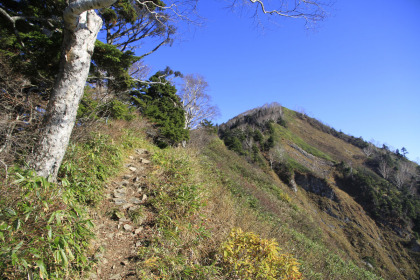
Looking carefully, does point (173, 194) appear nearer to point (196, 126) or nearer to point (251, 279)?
point (251, 279)

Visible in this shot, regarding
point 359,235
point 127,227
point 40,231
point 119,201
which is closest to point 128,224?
point 127,227

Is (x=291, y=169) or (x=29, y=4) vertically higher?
(x=291, y=169)

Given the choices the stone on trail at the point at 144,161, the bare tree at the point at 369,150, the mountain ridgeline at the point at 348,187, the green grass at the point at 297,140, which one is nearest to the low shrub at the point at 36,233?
the stone on trail at the point at 144,161

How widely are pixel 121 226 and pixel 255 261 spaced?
250cm

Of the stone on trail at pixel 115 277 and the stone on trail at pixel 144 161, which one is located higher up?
the stone on trail at pixel 144 161

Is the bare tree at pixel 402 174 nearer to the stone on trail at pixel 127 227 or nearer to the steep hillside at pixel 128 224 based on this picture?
the steep hillside at pixel 128 224

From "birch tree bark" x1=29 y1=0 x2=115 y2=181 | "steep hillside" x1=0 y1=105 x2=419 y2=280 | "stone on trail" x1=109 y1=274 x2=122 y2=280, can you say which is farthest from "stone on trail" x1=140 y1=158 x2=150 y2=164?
"stone on trail" x1=109 y1=274 x2=122 y2=280

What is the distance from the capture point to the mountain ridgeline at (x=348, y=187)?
2571 cm

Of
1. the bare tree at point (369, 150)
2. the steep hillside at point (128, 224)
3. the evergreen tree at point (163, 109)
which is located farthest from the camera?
the bare tree at point (369, 150)

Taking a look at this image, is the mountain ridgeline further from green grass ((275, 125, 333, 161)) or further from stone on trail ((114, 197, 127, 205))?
stone on trail ((114, 197, 127, 205))

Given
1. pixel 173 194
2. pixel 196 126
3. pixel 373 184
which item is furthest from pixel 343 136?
pixel 173 194

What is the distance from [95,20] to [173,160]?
413 cm

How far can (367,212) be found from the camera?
33.2 meters

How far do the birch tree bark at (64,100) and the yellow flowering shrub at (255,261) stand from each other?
10.3 ft
